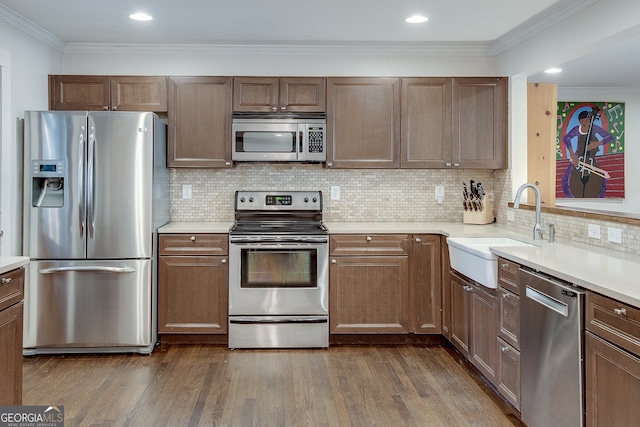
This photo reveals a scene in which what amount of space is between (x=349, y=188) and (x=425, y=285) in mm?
1091

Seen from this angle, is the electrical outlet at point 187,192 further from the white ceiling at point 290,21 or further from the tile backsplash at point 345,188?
the white ceiling at point 290,21

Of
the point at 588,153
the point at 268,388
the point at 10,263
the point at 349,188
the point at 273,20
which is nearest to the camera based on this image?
the point at 10,263

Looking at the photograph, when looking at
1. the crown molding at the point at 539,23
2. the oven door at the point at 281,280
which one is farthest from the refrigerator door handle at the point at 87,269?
the crown molding at the point at 539,23

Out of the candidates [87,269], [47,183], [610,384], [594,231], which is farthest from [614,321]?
[47,183]

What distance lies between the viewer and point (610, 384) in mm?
1714

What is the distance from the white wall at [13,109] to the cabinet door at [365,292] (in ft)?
7.37

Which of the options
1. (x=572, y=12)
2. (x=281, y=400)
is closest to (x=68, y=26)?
(x=281, y=400)

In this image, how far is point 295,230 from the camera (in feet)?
12.0

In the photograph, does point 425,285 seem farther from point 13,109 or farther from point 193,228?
point 13,109

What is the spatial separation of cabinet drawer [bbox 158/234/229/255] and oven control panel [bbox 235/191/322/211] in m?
0.52

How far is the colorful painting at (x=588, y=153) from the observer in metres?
5.21

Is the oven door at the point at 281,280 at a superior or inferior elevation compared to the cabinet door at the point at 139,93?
inferior

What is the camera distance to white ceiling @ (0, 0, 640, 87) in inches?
119

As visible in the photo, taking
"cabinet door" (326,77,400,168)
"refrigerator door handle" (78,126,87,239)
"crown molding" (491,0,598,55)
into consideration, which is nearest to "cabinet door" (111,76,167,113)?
"refrigerator door handle" (78,126,87,239)
